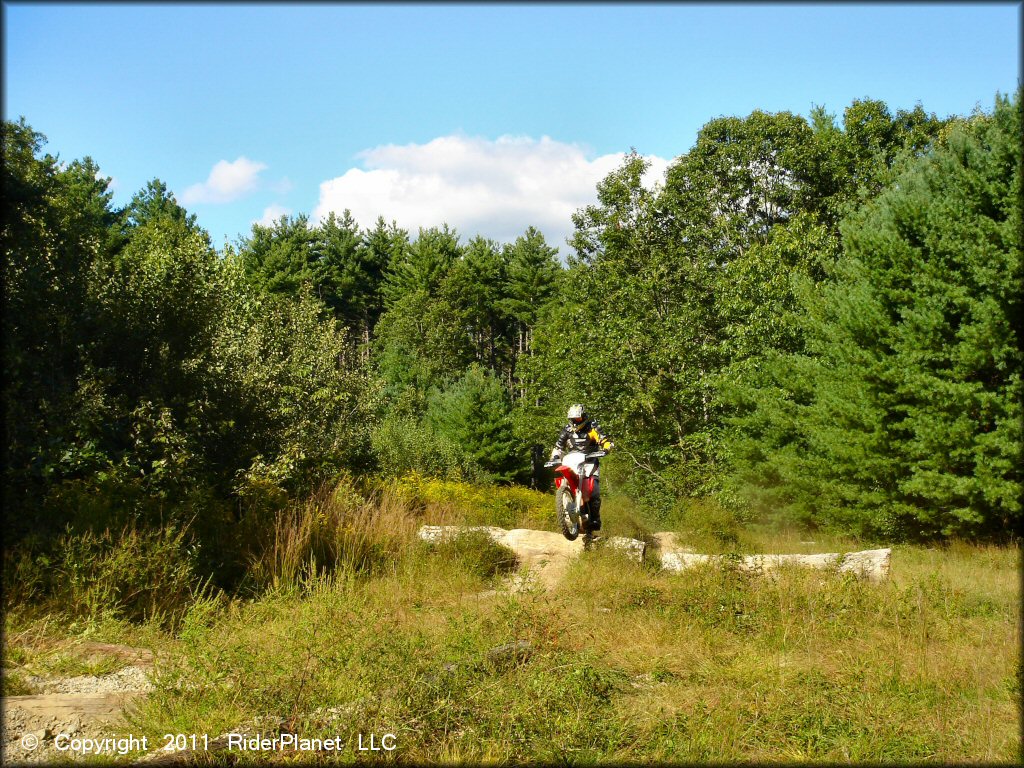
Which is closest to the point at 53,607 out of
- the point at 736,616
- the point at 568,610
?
the point at 568,610

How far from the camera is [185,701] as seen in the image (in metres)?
5.24

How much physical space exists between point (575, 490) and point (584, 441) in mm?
750

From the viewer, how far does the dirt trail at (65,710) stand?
475 centimetres

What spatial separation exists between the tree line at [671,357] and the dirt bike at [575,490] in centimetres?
394

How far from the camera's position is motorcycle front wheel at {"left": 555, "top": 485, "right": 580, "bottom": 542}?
450 inches

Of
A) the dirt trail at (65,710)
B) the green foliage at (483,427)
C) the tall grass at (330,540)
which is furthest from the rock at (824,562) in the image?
the green foliage at (483,427)

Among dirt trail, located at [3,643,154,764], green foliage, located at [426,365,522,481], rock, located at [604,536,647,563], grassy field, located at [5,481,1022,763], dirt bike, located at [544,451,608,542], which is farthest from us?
green foliage, located at [426,365,522,481]

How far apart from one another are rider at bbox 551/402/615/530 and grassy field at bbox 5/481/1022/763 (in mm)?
1422

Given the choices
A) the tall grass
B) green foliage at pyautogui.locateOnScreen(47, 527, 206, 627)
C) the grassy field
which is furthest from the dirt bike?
green foliage at pyautogui.locateOnScreen(47, 527, 206, 627)

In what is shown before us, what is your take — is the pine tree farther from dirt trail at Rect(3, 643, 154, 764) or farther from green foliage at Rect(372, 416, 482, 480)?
green foliage at Rect(372, 416, 482, 480)

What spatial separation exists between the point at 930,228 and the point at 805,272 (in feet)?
28.1

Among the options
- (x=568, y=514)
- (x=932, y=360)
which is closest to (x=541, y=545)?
(x=568, y=514)

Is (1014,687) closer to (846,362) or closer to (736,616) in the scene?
(736,616)

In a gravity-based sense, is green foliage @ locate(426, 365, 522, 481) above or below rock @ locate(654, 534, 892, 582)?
above
